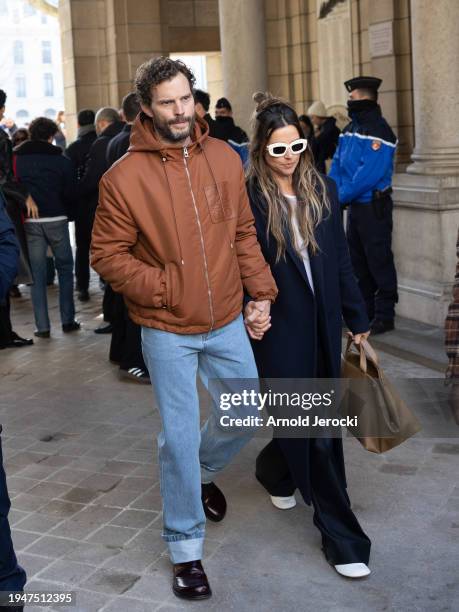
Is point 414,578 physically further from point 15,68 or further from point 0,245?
point 15,68

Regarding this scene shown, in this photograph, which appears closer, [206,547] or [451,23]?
[206,547]

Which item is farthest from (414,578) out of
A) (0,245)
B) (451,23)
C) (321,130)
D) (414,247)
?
(321,130)

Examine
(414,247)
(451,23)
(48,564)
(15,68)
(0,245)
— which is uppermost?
(15,68)

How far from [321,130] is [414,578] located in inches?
337

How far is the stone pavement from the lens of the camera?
14.0 ft

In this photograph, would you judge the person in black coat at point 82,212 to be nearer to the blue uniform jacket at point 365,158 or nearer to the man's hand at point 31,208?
the man's hand at point 31,208

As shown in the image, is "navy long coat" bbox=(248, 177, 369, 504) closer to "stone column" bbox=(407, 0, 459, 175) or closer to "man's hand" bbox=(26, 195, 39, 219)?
"stone column" bbox=(407, 0, 459, 175)

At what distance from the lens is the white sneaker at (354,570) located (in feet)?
14.1

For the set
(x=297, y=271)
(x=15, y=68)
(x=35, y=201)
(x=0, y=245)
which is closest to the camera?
(x=0, y=245)

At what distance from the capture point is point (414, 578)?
14.2 feet

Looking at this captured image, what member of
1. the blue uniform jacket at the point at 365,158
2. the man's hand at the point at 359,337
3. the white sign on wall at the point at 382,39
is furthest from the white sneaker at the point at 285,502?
the white sign on wall at the point at 382,39

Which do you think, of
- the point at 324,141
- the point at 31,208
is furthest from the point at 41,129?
the point at 324,141

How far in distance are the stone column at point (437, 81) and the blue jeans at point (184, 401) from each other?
16.0 feet

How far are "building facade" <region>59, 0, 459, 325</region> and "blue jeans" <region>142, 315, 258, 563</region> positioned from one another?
4436 millimetres
